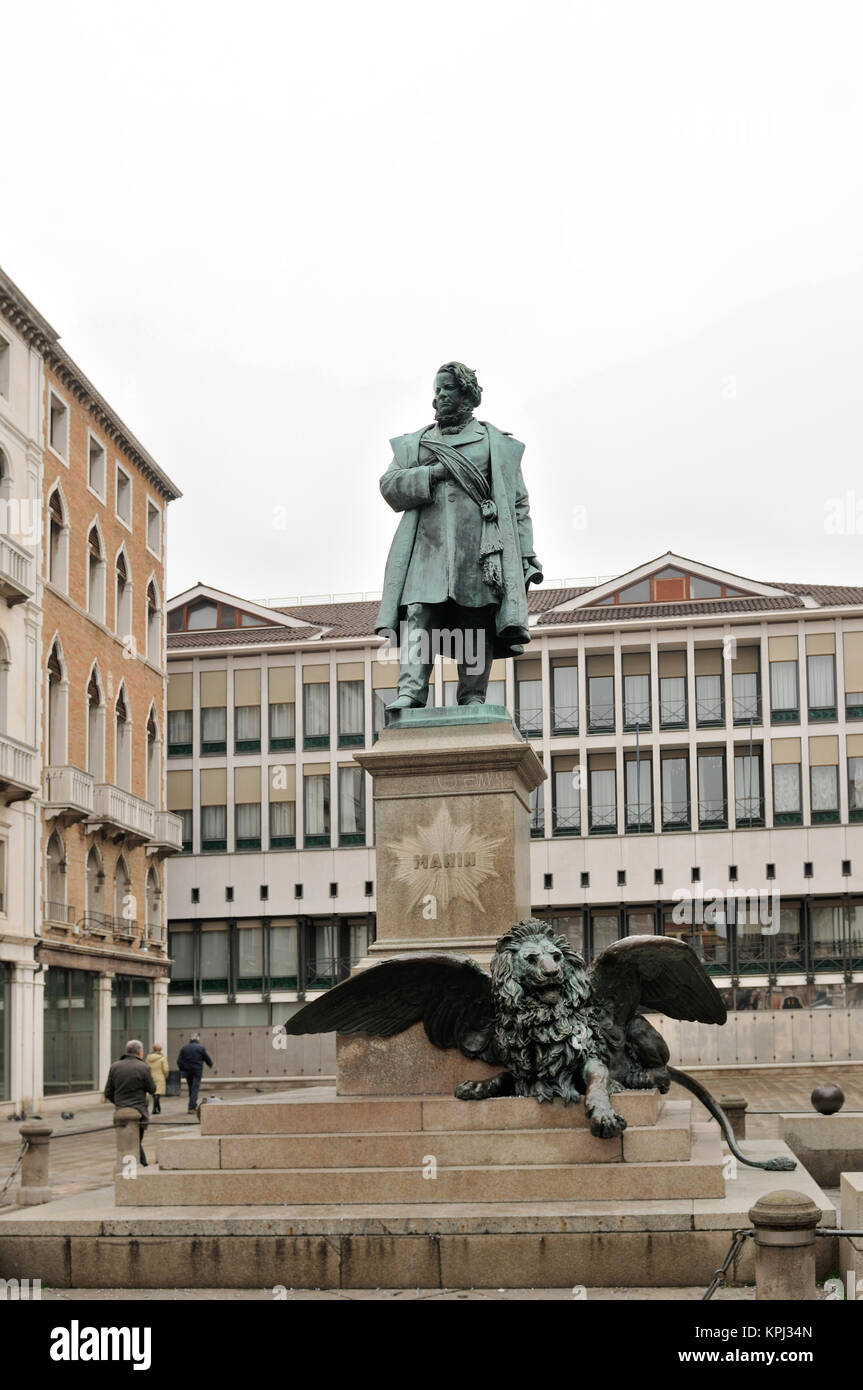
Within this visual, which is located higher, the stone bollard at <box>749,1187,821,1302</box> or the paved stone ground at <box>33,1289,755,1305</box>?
the stone bollard at <box>749,1187,821,1302</box>

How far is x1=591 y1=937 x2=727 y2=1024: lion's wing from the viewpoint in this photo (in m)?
10.8

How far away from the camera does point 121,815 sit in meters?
44.8

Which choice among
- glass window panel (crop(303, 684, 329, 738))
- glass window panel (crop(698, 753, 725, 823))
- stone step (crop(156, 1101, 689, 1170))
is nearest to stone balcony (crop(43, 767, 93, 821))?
glass window panel (crop(303, 684, 329, 738))

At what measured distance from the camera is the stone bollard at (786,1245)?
6410 millimetres

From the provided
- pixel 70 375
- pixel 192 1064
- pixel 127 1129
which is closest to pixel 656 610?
pixel 70 375

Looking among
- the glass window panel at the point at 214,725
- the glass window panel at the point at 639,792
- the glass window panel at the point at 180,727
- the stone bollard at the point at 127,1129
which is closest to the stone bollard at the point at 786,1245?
the stone bollard at the point at 127,1129

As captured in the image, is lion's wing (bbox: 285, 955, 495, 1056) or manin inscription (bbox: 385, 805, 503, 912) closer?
lion's wing (bbox: 285, 955, 495, 1056)

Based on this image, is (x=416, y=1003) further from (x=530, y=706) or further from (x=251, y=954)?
(x=251, y=954)

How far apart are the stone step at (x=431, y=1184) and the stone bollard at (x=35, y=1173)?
321 centimetres

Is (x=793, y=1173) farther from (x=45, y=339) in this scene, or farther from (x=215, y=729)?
(x=215, y=729)

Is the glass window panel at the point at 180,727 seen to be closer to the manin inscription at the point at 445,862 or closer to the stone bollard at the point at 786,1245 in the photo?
the manin inscription at the point at 445,862

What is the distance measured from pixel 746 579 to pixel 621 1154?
52221 millimetres

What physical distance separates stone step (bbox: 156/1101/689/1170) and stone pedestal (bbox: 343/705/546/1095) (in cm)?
152

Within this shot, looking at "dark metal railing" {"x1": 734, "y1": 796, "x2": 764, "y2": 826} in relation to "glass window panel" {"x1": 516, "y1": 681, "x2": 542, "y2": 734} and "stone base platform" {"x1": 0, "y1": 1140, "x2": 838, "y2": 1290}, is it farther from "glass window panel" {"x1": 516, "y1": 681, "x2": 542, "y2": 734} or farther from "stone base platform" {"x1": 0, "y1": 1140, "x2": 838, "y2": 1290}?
"stone base platform" {"x1": 0, "y1": 1140, "x2": 838, "y2": 1290}
